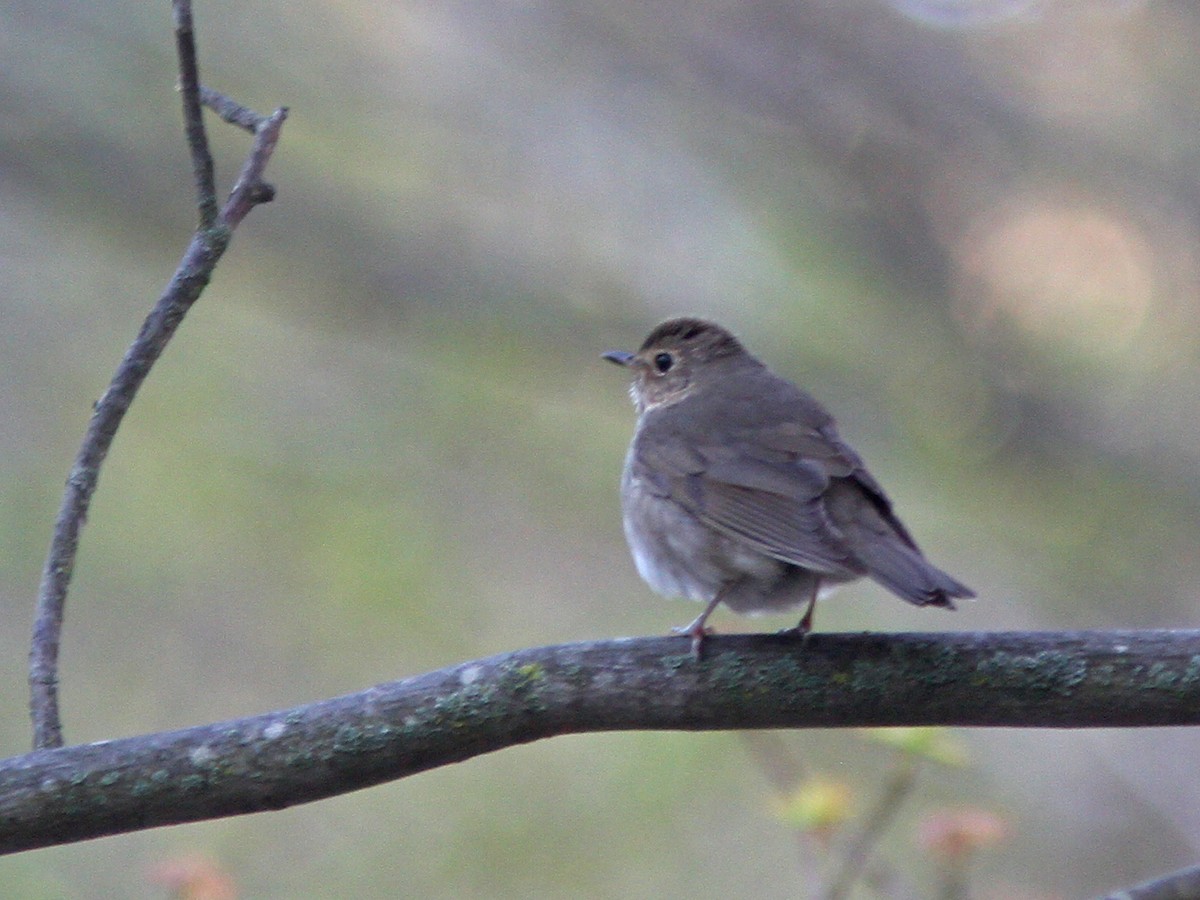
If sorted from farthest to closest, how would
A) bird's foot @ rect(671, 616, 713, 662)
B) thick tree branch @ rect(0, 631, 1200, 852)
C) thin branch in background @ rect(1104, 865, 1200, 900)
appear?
bird's foot @ rect(671, 616, 713, 662) → thin branch in background @ rect(1104, 865, 1200, 900) → thick tree branch @ rect(0, 631, 1200, 852)

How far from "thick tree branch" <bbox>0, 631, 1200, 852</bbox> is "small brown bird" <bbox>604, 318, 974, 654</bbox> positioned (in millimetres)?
251

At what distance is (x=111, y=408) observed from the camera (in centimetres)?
321

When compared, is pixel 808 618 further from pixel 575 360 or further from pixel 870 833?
pixel 575 360

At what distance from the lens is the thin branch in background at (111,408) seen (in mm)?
Answer: 3119

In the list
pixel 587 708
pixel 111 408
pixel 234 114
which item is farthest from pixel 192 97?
pixel 587 708

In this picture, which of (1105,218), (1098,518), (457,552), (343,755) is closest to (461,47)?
(457,552)

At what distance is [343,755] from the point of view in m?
2.98

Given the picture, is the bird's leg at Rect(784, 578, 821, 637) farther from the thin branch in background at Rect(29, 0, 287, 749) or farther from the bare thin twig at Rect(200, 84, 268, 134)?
the bare thin twig at Rect(200, 84, 268, 134)

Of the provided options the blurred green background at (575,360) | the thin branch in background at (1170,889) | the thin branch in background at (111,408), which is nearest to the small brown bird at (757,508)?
the thin branch in background at (1170,889)

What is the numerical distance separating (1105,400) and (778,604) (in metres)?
4.46

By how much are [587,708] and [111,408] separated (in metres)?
1.25

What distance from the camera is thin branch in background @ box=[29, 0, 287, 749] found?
312 cm

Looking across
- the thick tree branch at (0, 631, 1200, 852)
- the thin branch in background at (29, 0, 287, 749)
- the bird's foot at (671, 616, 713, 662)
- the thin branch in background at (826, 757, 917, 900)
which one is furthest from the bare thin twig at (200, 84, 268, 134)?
the thin branch in background at (826, 757, 917, 900)

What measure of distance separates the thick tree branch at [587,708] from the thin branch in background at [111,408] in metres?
0.21
